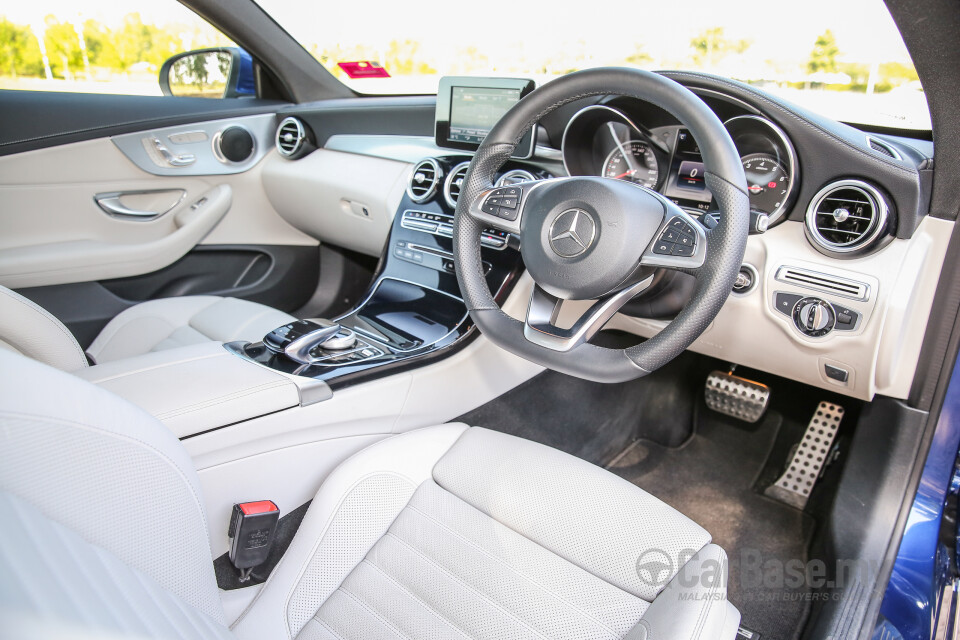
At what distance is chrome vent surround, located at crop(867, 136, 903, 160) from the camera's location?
1294 mm

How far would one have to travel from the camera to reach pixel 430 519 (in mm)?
1126

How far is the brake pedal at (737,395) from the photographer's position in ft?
6.36

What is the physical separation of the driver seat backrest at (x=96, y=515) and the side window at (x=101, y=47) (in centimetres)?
191

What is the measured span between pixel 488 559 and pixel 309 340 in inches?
25.5

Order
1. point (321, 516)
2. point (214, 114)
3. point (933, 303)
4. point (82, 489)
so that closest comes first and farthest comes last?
point (82, 489) → point (321, 516) → point (933, 303) → point (214, 114)

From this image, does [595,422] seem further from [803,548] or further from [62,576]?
[62,576]

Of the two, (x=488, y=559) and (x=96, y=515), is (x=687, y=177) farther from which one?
(x=96, y=515)

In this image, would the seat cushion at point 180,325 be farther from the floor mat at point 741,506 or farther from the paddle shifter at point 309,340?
the floor mat at point 741,506

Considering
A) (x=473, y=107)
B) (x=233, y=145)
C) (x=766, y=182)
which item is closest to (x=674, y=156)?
(x=766, y=182)

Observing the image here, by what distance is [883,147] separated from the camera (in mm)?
1323

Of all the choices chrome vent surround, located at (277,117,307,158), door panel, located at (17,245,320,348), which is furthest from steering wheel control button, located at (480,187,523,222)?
door panel, located at (17,245,320,348)

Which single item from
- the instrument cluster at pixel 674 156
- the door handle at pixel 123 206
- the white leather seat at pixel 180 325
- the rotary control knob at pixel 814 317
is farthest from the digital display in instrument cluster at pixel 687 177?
the door handle at pixel 123 206

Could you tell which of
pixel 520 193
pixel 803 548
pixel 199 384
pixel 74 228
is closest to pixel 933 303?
pixel 803 548

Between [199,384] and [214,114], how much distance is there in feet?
5.02
